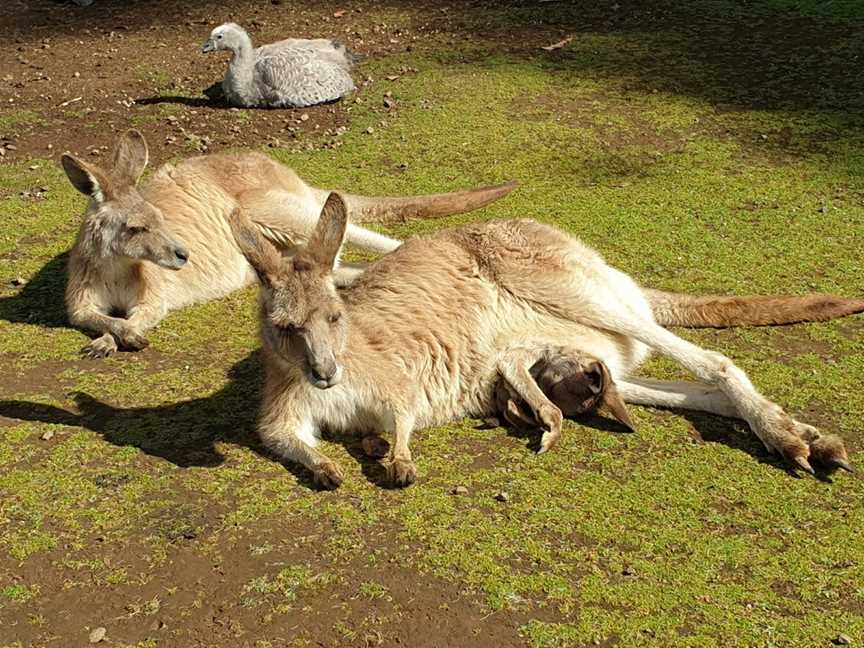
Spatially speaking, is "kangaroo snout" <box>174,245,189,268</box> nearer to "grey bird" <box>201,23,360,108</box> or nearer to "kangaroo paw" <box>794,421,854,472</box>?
"kangaroo paw" <box>794,421,854,472</box>

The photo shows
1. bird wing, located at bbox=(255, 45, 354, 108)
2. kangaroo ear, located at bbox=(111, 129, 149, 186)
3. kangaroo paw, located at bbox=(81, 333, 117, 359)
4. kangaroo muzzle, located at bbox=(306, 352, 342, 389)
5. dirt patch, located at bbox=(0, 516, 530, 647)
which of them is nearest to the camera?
dirt patch, located at bbox=(0, 516, 530, 647)

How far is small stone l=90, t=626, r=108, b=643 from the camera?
2549 millimetres

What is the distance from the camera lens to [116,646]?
2525 mm

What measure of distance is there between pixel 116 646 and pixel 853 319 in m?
3.11

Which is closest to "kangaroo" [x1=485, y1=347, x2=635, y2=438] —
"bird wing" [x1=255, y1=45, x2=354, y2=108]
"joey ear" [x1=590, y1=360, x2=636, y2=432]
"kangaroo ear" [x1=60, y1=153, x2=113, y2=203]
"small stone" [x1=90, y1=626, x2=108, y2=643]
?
"joey ear" [x1=590, y1=360, x2=636, y2=432]

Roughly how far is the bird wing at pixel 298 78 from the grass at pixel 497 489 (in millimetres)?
2007

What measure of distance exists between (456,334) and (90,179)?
1806 mm

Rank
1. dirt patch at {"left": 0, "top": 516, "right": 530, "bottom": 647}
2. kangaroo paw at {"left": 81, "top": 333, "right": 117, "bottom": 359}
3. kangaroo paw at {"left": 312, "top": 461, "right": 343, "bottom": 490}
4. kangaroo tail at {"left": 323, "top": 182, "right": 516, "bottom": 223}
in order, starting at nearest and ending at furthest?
dirt patch at {"left": 0, "top": 516, "right": 530, "bottom": 647}
kangaroo paw at {"left": 312, "top": 461, "right": 343, "bottom": 490}
kangaroo paw at {"left": 81, "top": 333, "right": 117, "bottom": 359}
kangaroo tail at {"left": 323, "top": 182, "right": 516, "bottom": 223}

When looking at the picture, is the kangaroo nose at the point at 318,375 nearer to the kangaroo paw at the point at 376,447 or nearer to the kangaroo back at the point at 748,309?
the kangaroo paw at the point at 376,447

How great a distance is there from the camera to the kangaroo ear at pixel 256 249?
3086mm

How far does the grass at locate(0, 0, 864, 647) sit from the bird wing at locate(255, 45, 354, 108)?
2007 mm

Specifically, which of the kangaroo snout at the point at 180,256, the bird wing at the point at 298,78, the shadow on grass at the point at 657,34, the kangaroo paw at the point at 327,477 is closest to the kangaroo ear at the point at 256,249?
the kangaroo paw at the point at 327,477

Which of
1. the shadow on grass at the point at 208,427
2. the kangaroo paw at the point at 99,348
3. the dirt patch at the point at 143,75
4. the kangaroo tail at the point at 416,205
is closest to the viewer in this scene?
the shadow on grass at the point at 208,427


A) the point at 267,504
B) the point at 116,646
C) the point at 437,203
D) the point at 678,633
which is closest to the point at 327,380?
the point at 267,504
